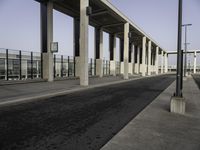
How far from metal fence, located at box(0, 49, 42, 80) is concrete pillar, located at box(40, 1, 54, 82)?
1.20 metres

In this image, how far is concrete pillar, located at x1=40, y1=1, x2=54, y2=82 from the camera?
826 inches

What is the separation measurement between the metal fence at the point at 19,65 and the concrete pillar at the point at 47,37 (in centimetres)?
120

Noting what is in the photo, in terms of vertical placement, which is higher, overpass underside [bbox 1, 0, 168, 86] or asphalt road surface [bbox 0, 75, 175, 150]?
overpass underside [bbox 1, 0, 168, 86]

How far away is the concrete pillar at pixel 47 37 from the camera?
2099 cm

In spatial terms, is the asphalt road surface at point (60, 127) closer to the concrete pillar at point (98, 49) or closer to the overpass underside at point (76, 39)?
the overpass underside at point (76, 39)

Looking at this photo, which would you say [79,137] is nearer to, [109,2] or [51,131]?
[51,131]

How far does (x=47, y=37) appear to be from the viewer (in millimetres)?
21125

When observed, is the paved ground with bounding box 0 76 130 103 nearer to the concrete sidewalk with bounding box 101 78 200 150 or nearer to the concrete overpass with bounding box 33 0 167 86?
the concrete overpass with bounding box 33 0 167 86

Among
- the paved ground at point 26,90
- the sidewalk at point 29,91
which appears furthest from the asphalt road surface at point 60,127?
the paved ground at point 26,90

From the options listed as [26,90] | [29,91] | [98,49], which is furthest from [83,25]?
[98,49]

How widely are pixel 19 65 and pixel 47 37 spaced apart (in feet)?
15.5

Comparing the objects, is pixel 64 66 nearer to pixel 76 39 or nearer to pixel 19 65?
pixel 76 39

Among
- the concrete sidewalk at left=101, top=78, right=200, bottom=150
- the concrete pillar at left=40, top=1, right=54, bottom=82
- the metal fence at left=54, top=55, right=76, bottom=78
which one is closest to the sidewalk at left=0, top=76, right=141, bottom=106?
the concrete pillar at left=40, top=1, right=54, bottom=82

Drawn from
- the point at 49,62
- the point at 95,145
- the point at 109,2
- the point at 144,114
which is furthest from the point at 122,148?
the point at 109,2
